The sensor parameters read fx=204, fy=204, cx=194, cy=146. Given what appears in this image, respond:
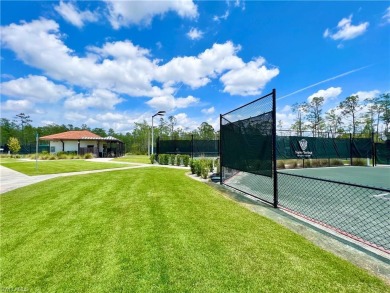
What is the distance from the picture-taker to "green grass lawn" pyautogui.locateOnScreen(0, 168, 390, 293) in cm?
195

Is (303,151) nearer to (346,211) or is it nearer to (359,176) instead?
(359,176)

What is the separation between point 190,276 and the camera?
204cm

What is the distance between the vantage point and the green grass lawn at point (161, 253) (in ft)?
6.39

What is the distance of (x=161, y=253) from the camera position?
8.08ft

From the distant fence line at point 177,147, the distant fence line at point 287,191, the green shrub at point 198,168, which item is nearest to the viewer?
the distant fence line at point 287,191

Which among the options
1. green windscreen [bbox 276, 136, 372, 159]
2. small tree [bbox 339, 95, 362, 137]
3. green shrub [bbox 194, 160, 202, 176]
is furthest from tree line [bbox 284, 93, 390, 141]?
green shrub [bbox 194, 160, 202, 176]

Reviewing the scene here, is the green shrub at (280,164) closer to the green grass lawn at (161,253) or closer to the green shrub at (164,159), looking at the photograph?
the green shrub at (164,159)

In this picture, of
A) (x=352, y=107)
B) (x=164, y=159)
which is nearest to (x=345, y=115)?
(x=352, y=107)

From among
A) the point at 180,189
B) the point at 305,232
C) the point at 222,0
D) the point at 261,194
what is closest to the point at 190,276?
the point at 305,232

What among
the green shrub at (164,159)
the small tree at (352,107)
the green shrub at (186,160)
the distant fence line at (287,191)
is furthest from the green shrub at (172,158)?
the small tree at (352,107)

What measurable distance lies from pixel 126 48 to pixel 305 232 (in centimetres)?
1063

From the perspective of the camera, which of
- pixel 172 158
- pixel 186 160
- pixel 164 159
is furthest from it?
pixel 164 159

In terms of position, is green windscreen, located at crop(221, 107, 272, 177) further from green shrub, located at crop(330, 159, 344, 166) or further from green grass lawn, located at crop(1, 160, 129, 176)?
green shrub, located at crop(330, 159, 344, 166)

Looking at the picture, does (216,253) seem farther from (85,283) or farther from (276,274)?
(85,283)
